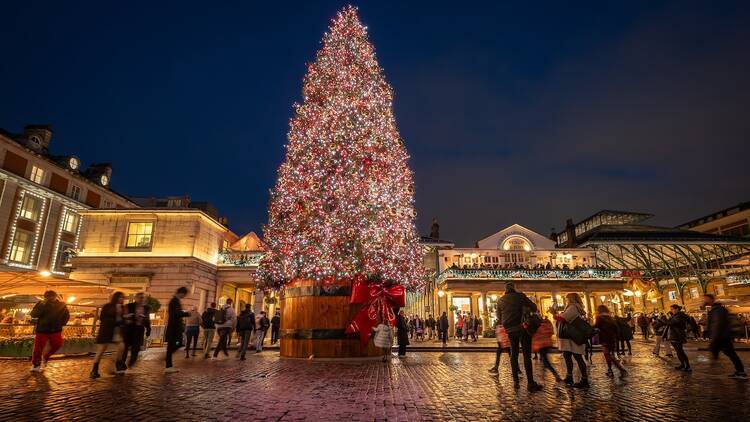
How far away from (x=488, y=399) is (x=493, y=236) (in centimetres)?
3117

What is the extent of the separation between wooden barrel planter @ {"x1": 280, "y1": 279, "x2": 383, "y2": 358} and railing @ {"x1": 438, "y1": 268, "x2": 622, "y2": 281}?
58.6 feet

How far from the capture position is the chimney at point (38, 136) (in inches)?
1297

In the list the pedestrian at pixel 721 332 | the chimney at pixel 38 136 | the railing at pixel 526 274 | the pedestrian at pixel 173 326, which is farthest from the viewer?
the chimney at pixel 38 136

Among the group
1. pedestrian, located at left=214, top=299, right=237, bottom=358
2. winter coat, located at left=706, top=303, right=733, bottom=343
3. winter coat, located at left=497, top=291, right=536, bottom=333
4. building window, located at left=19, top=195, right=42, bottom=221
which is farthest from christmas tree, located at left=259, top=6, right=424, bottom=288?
building window, located at left=19, top=195, right=42, bottom=221

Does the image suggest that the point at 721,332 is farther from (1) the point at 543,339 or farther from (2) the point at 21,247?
(2) the point at 21,247

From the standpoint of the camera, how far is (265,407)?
5438 millimetres

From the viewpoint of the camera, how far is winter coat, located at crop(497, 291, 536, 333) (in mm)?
7562

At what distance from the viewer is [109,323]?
909cm

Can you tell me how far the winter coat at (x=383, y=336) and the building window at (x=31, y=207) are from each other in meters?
32.5

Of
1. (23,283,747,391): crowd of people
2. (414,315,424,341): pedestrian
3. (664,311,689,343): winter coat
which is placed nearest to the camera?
(23,283,747,391): crowd of people

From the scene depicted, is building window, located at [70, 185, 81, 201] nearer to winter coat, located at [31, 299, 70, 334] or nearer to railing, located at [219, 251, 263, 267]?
railing, located at [219, 251, 263, 267]

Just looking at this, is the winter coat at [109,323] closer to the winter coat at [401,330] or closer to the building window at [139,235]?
the winter coat at [401,330]

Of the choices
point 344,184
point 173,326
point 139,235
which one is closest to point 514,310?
point 344,184

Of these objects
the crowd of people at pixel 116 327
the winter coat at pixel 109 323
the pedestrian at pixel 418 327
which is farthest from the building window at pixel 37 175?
the pedestrian at pixel 418 327
